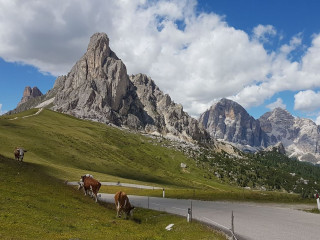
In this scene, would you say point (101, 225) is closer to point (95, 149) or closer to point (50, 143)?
point (50, 143)

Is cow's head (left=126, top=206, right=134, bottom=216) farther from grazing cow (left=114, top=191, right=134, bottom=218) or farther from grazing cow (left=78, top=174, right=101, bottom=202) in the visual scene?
grazing cow (left=78, top=174, right=101, bottom=202)

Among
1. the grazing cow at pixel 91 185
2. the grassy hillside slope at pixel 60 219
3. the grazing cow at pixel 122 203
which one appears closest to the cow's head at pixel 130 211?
the grazing cow at pixel 122 203

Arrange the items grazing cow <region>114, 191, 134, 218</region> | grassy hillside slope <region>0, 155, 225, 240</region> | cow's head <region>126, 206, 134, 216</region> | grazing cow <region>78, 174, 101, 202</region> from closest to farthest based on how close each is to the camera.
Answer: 1. grassy hillside slope <region>0, 155, 225, 240</region>
2. grazing cow <region>114, 191, 134, 218</region>
3. cow's head <region>126, 206, 134, 216</region>
4. grazing cow <region>78, 174, 101, 202</region>

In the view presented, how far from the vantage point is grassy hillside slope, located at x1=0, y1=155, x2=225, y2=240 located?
1970 centimetres

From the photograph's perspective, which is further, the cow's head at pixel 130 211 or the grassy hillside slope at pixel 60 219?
the cow's head at pixel 130 211

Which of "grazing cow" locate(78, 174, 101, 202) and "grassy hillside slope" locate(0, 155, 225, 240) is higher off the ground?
"grazing cow" locate(78, 174, 101, 202)

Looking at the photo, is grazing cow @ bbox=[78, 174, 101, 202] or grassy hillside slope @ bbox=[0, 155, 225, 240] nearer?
grassy hillside slope @ bbox=[0, 155, 225, 240]

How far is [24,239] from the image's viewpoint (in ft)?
53.5

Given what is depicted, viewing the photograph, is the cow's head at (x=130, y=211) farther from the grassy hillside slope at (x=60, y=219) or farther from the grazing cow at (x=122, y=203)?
the grassy hillside slope at (x=60, y=219)

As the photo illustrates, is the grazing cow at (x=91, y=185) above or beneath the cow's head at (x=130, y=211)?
above

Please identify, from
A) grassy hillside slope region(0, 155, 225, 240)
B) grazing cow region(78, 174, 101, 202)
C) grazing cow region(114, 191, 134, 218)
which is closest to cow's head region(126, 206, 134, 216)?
grazing cow region(114, 191, 134, 218)

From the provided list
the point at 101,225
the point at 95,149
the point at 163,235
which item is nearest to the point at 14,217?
the point at 101,225

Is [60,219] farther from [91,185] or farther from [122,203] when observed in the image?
[91,185]

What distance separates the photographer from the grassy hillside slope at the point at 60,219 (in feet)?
64.6
